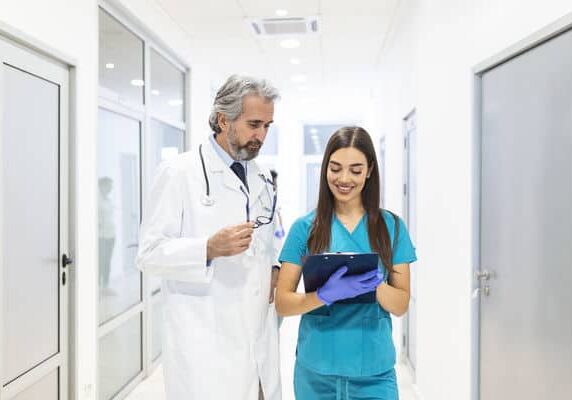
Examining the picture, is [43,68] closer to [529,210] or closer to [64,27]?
[64,27]

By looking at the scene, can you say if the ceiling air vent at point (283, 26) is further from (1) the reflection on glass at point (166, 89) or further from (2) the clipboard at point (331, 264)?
(2) the clipboard at point (331, 264)

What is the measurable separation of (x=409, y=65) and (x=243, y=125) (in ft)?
8.22

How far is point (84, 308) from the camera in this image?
9.23 feet

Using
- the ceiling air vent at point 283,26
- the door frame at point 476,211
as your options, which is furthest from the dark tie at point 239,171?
the ceiling air vent at point 283,26

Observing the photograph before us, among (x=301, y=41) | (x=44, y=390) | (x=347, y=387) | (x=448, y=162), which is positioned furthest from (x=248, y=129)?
(x=301, y=41)

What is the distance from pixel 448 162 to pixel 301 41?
2796 mm

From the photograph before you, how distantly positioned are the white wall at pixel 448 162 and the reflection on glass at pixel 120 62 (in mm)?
1874

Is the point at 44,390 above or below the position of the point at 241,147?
below

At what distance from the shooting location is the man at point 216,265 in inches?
59.1

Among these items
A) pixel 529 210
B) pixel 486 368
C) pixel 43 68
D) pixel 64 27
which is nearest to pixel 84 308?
pixel 43 68

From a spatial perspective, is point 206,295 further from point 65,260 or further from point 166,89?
point 166,89

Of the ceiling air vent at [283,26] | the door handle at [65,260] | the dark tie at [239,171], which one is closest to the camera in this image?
the dark tie at [239,171]

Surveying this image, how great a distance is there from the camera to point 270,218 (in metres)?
1.62

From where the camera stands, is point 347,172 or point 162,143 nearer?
point 347,172
